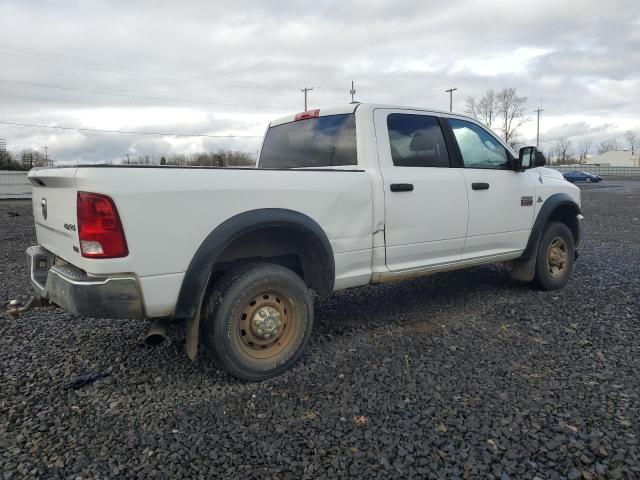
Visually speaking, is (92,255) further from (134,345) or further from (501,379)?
(501,379)

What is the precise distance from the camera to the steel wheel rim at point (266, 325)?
336 centimetres

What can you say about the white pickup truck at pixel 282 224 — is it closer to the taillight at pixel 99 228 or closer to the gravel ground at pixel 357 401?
the taillight at pixel 99 228

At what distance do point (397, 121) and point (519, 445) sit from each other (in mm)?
2748

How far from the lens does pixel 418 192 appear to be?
4.11 m

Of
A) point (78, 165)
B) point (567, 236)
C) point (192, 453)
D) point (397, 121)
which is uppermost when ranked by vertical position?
point (397, 121)

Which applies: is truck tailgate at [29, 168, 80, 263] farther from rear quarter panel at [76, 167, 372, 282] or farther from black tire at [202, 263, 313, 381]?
black tire at [202, 263, 313, 381]

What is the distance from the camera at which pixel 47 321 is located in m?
4.64

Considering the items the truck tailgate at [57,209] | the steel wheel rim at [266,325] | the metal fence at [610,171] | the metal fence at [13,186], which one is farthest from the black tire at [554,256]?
the metal fence at [610,171]

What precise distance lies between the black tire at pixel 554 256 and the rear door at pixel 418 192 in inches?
55.8

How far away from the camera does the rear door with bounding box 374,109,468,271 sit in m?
4.01

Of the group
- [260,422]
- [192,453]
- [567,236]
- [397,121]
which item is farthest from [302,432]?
[567,236]

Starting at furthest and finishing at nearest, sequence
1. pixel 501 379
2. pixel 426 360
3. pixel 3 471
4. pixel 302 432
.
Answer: pixel 426 360
pixel 501 379
pixel 302 432
pixel 3 471

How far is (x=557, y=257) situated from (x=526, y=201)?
0.95 m

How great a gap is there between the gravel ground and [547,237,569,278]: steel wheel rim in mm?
668
